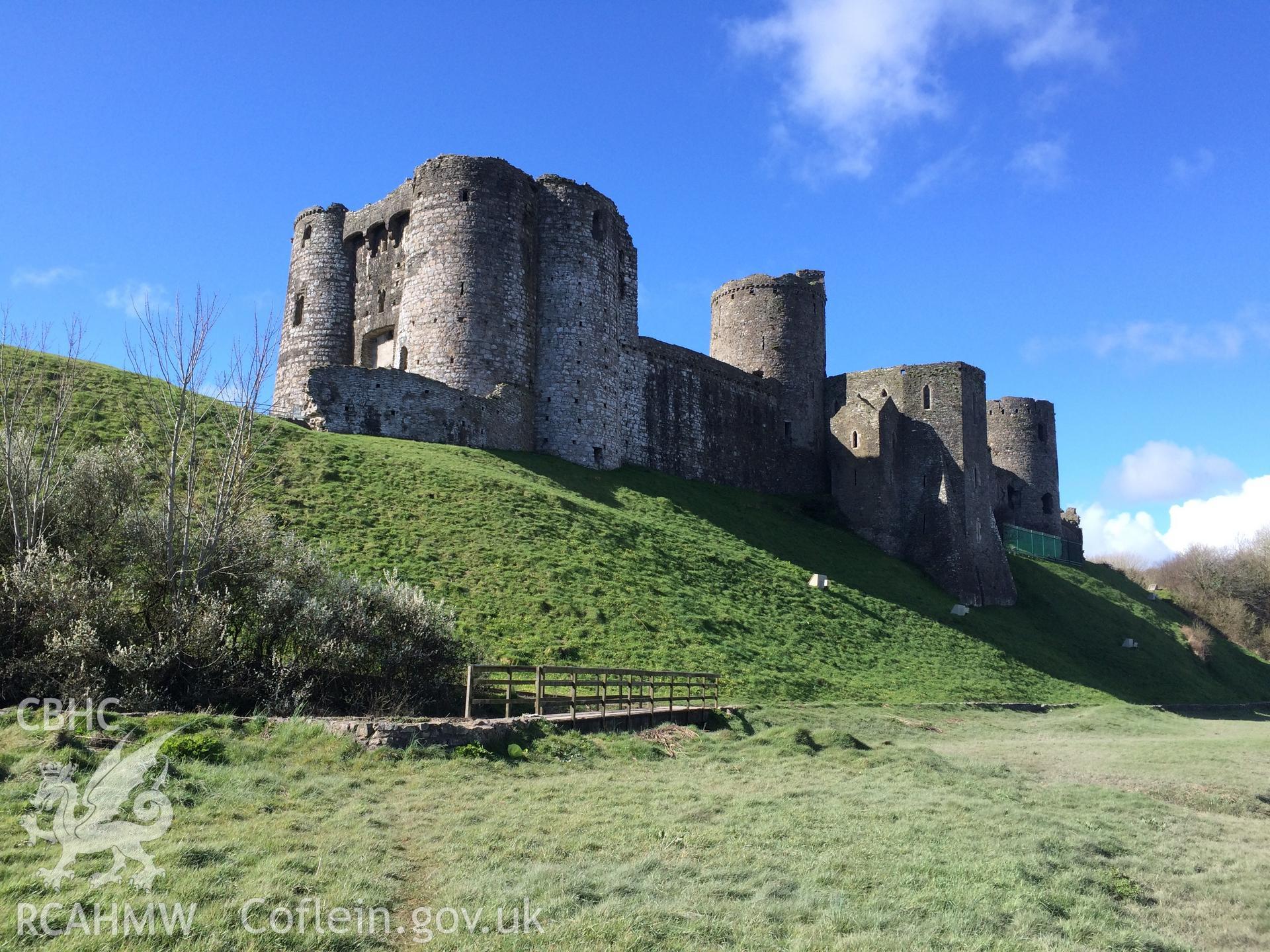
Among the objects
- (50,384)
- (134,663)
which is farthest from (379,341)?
(134,663)

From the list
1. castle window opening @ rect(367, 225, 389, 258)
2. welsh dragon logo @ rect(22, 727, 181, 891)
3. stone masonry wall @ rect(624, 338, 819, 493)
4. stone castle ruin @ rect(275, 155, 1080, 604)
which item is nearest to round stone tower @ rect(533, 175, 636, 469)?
stone castle ruin @ rect(275, 155, 1080, 604)

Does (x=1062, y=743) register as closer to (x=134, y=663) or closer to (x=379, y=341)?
(x=134, y=663)

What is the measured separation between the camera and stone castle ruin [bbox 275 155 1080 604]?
36.0m

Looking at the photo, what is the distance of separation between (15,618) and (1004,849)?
1355 cm

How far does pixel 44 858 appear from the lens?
25.5ft

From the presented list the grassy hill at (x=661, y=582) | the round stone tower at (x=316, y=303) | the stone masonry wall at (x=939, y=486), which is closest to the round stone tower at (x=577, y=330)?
the grassy hill at (x=661, y=582)

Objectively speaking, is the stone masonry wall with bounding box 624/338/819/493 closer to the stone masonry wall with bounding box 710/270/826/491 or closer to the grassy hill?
the stone masonry wall with bounding box 710/270/826/491

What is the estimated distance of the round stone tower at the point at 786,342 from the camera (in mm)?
49031

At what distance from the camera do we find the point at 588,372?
38.4 m

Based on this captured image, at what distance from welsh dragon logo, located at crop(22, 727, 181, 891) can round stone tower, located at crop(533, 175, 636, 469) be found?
28.1 meters

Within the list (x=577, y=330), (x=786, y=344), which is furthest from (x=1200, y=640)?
(x=577, y=330)

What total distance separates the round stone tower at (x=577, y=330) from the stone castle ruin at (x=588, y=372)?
3.2 inches

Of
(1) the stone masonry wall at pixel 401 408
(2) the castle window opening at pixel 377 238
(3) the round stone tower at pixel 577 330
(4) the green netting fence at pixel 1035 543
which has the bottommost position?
(4) the green netting fence at pixel 1035 543

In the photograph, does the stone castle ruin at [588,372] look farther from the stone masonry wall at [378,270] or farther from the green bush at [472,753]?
the green bush at [472,753]
